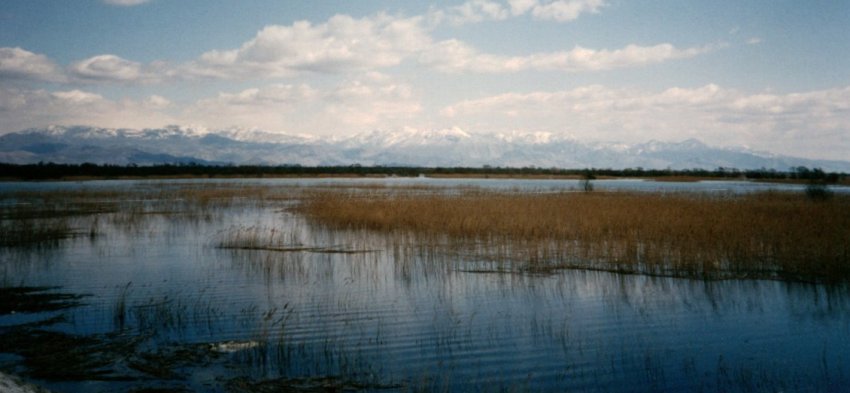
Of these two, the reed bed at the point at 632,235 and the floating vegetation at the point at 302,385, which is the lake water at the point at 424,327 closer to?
the floating vegetation at the point at 302,385

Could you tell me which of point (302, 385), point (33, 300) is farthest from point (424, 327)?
point (33, 300)

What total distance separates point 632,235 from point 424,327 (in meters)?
12.0

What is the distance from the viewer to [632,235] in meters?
19.5

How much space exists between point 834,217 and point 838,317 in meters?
14.6

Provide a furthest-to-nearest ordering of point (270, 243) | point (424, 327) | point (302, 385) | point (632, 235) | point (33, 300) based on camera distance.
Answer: point (270, 243), point (632, 235), point (33, 300), point (424, 327), point (302, 385)

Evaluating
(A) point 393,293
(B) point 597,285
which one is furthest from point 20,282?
(B) point 597,285

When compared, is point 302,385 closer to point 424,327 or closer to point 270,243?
point 424,327

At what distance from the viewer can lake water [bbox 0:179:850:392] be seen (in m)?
7.34

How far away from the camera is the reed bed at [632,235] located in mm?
14742

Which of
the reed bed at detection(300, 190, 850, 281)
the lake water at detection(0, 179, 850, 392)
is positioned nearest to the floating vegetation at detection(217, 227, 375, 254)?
the lake water at detection(0, 179, 850, 392)

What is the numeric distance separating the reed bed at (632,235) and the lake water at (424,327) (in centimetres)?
141

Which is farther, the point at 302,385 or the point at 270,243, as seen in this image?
the point at 270,243

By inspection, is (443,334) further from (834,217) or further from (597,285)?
(834,217)

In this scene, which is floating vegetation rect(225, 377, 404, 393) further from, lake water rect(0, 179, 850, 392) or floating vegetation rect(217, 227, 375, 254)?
floating vegetation rect(217, 227, 375, 254)
